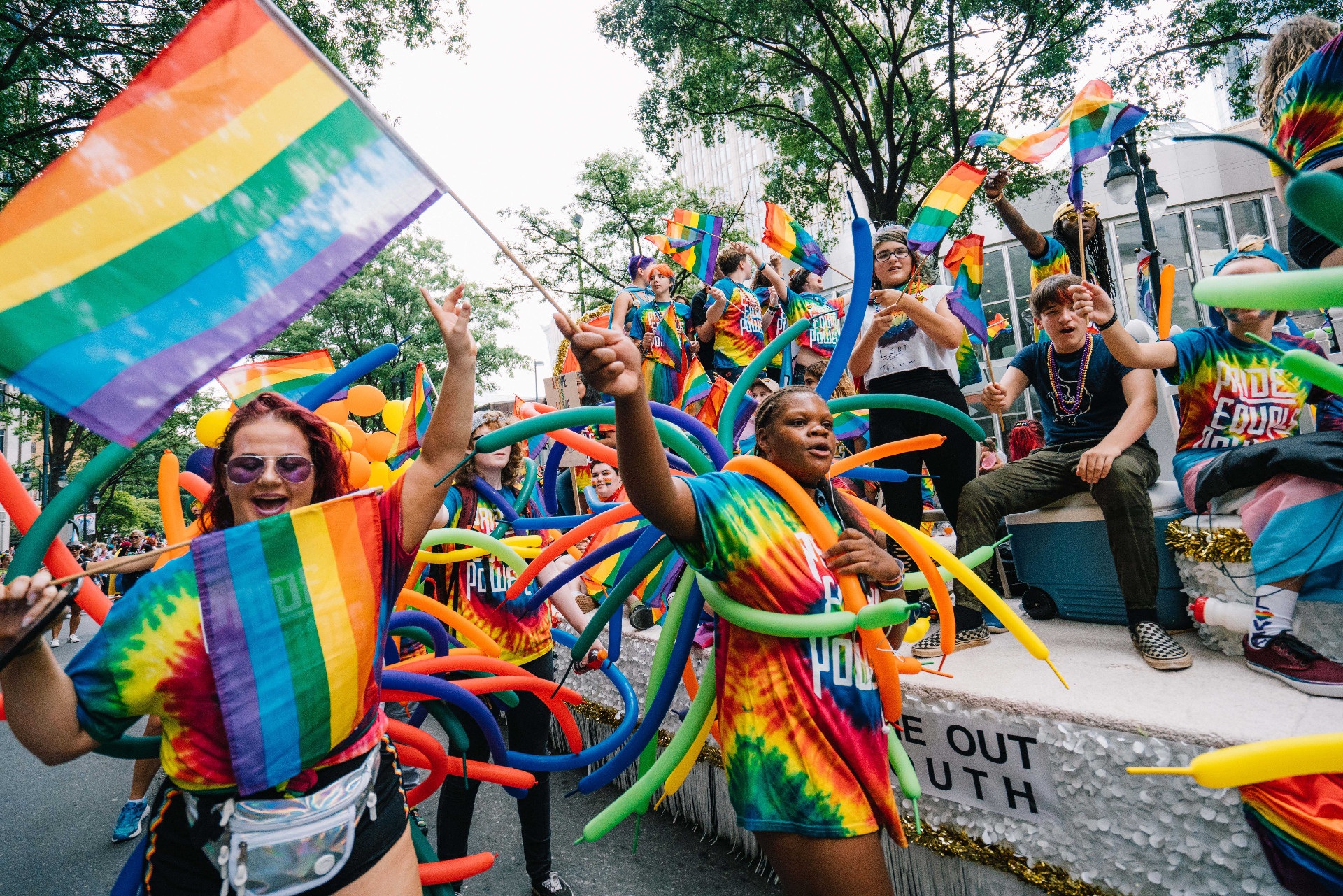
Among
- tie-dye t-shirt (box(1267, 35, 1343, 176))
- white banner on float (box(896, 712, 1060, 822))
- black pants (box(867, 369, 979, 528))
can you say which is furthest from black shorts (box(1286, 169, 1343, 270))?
black pants (box(867, 369, 979, 528))

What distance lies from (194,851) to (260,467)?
72 cm

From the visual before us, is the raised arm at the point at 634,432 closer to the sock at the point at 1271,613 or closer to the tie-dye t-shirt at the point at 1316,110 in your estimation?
the tie-dye t-shirt at the point at 1316,110

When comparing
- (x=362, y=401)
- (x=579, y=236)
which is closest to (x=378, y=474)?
(x=362, y=401)

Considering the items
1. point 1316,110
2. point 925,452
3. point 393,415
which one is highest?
point 393,415

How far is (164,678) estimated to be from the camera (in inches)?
47.2

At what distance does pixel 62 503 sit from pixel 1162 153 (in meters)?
19.8

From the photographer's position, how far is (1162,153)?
15.4 metres

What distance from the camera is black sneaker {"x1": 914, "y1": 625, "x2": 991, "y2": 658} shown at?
2.50 metres

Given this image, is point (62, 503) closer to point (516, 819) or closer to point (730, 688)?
point (730, 688)

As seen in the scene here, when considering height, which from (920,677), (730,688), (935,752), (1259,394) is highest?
(1259,394)

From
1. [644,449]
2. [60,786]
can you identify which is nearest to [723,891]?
[644,449]

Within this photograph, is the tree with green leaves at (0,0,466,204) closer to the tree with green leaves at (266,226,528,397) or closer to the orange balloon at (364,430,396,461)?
the orange balloon at (364,430,396,461)

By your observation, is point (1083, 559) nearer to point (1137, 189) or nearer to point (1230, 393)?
point (1230, 393)

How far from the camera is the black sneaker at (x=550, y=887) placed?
2674 millimetres
